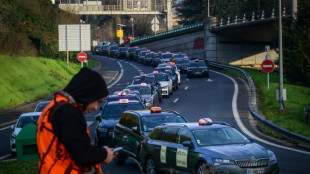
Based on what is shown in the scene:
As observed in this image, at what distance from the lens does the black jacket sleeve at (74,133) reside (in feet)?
15.1

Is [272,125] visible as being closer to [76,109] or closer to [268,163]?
[268,163]

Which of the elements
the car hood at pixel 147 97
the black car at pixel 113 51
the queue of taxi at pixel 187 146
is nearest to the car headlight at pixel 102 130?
the queue of taxi at pixel 187 146

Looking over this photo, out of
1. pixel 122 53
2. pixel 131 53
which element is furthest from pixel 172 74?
pixel 122 53

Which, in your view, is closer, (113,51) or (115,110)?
(115,110)

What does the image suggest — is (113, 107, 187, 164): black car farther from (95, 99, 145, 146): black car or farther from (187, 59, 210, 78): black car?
(187, 59, 210, 78): black car

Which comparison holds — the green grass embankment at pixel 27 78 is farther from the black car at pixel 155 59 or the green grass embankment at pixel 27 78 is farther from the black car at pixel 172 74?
the black car at pixel 155 59

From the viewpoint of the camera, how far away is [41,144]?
480cm

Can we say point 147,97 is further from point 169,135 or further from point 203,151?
point 203,151

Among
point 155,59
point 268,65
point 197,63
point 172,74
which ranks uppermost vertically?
point 155,59

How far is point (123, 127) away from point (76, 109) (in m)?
13.5

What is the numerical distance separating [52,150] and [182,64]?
62.8 m

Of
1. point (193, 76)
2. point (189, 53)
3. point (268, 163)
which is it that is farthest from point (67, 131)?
point (189, 53)

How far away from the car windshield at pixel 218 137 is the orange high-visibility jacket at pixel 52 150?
9.03 metres

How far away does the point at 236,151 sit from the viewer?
13.1 m
